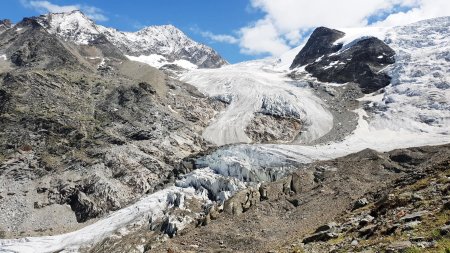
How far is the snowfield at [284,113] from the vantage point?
8156 cm

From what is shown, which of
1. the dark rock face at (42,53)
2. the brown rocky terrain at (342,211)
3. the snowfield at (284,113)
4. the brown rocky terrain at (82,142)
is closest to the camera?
the brown rocky terrain at (342,211)

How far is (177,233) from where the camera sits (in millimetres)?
67250

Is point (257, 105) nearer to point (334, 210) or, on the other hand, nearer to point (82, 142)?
point (82, 142)

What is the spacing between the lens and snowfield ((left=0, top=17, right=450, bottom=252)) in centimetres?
8156

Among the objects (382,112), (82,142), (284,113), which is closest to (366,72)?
(382,112)

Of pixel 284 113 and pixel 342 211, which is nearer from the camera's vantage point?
pixel 342 211

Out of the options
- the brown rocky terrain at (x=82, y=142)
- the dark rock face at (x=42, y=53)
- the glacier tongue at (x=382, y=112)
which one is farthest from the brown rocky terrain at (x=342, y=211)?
the dark rock face at (x=42, y=53)

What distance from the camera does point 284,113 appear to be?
155625 mm

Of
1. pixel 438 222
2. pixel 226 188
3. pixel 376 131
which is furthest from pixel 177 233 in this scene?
pixel 376 131

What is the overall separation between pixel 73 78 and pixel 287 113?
225 ft

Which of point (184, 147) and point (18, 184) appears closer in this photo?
point (18, 184)

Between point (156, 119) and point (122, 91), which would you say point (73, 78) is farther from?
point (156, 119)

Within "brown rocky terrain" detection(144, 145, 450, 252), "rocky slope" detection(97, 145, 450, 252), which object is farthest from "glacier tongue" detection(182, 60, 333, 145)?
"brown rocky terrain" detection(144, 145, 450, 252)

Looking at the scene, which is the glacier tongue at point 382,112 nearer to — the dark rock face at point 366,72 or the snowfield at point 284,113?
the snowfield at point 284,113
